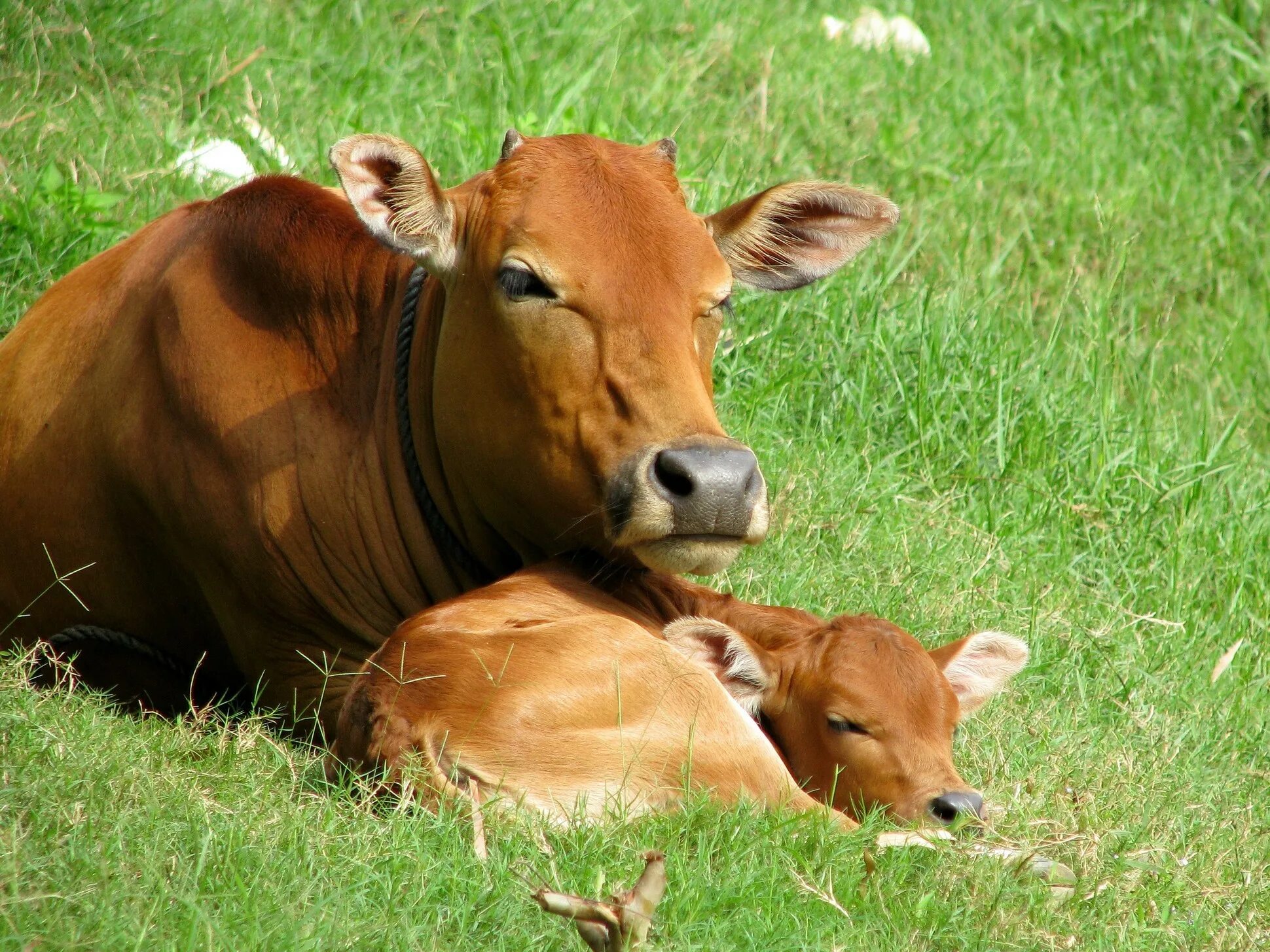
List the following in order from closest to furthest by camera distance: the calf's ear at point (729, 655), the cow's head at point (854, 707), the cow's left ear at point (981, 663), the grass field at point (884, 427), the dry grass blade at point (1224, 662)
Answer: the grass field at point (884, 427) → the cow's head at point (854, 707) → the calf's ear at point (729, 655) → the cow's left ear at point (981, 663) → the dry grass blade at point (1224, 662)

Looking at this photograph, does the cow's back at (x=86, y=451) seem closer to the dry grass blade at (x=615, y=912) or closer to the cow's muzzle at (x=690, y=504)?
the cow's muzzle at (x=690, y=504)

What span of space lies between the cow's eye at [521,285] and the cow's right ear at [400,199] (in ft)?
0.99

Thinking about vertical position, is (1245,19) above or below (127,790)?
above

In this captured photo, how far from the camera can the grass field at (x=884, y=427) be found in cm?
341

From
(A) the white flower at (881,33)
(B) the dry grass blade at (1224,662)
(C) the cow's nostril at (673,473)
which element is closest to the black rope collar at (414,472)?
(C) the cow's nostril at (673,473)

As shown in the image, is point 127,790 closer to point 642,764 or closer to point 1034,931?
point 642,764

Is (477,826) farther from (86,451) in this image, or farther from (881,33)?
(881,33)

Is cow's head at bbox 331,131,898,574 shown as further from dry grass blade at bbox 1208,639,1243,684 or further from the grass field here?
dry grass blade at bbox 1208,639,1243,684

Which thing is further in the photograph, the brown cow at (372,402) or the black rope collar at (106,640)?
the black rope collar at (106,640)

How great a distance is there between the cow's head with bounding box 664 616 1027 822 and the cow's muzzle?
0.39 metres

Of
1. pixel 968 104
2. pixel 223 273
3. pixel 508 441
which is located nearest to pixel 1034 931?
pixel 508 441

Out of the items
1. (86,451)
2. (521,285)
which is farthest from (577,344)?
(86,451)

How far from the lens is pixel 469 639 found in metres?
3.77

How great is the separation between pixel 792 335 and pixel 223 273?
2.95 meters
